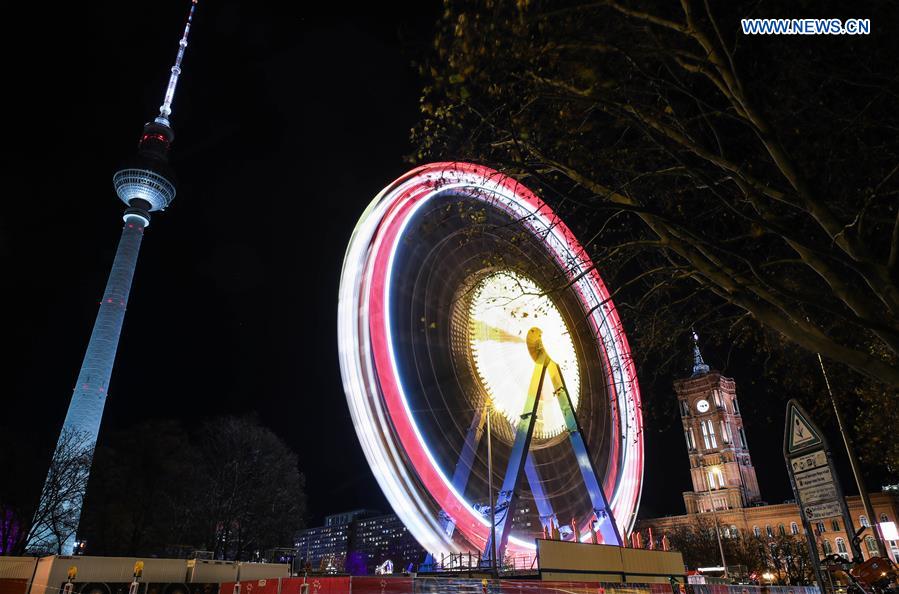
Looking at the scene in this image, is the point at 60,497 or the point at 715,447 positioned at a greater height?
the point at 715,447

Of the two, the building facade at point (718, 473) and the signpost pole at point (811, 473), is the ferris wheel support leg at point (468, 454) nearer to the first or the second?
the signpost pole at point (811, 473)

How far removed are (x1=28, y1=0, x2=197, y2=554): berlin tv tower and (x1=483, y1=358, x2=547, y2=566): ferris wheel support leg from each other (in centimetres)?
Answer: 2343

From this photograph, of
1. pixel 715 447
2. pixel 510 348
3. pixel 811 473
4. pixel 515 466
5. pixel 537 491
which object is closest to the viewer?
pixel 811 473

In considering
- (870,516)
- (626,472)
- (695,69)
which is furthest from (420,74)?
(626,472)

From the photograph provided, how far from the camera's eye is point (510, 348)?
16.5m

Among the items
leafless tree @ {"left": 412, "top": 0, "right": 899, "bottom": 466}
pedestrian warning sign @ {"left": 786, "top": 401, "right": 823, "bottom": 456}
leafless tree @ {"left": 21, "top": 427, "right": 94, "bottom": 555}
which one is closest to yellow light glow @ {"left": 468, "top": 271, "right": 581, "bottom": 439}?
leafless tree @ {"left": 412, "top": 0, "right": 899, "bottom": 466}

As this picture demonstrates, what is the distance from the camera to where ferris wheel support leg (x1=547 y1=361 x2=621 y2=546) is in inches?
663

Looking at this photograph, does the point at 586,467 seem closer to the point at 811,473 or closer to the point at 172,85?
the point at 811,473

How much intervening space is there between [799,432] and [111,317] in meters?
58.2

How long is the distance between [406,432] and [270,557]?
25488 millimetres

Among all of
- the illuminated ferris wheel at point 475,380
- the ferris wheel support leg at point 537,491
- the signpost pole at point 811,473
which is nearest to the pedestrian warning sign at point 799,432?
the signpost pole at point 811,473

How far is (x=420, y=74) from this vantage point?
700 cm

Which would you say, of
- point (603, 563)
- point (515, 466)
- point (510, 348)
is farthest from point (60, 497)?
point (603, 563)

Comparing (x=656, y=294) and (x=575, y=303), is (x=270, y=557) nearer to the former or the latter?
(x=575, y=303)
